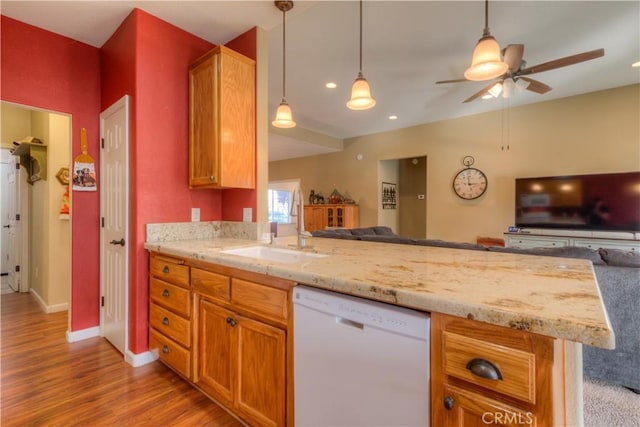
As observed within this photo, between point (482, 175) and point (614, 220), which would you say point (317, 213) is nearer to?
point (482, 175)

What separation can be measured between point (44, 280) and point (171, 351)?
101 inches

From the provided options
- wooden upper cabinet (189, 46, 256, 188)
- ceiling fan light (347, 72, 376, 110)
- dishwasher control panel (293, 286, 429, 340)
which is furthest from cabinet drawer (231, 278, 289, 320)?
ceiling fan light (347, 72, 376, 110)

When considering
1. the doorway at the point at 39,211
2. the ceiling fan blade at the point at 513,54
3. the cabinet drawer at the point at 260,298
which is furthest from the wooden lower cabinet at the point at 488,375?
the doorway at the point at 39,211

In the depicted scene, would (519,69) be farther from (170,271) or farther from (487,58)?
(170,271)

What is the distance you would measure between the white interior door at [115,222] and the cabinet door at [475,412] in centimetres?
231

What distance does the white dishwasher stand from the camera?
35.0 inches

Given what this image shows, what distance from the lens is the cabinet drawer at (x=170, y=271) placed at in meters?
1.86

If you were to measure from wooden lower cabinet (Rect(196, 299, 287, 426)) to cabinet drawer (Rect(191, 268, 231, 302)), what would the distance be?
0.21 feet

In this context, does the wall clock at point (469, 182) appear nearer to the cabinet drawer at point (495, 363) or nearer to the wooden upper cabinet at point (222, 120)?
the wooden upper cabinet at point (222, 120)

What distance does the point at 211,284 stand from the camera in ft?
5.43

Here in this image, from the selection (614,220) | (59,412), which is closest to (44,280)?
(59,412)

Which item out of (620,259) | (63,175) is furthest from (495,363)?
(63,175)

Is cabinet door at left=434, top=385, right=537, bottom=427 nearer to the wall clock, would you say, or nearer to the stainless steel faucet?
the stainless steel faucet

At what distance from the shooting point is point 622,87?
13.4 feet
